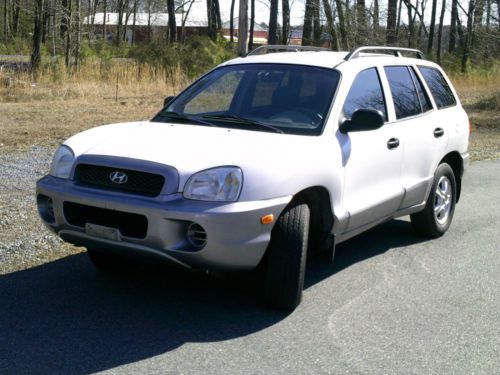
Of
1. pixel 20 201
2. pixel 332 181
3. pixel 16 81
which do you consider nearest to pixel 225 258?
pixel 332 181

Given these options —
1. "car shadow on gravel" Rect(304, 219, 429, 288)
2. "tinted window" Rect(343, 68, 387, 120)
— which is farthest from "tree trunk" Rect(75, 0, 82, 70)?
"tinted window" Rect(343, 68, 387, 120)

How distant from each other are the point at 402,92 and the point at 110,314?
3.29 metres

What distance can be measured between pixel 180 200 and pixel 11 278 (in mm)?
1777

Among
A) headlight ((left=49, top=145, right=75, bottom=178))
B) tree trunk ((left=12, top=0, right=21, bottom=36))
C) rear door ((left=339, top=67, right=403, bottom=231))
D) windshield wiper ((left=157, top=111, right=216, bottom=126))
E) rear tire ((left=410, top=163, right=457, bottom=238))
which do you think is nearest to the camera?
headlight ((left=49, top=145, right=75, bottom=178))

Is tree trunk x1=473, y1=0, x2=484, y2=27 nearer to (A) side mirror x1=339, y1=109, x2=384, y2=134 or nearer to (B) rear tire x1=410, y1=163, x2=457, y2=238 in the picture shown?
(B) rear tire x1=410, y1=163, x2=457, y2=238

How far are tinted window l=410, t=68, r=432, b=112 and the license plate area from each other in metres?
3.39

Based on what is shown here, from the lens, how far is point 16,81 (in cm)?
1778

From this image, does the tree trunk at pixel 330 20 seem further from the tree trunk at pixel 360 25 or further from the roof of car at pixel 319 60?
the roof of car at pixel 319 60

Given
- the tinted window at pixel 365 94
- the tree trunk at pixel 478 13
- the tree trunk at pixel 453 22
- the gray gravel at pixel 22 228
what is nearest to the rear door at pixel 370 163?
the tinted window at pixel 365 94

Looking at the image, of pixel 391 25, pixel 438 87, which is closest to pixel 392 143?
pixel 438 87

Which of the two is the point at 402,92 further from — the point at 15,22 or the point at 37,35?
the point at 15,22

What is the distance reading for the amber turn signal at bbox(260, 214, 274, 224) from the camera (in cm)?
443

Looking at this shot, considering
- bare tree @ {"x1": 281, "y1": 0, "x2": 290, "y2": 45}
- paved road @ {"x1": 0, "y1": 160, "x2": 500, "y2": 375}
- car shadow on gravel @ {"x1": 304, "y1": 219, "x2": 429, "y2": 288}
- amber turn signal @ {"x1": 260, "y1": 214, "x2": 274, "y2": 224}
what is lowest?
paved road @ {"x1": 0, "y1": 160, "x2": 500, "y2": 375}

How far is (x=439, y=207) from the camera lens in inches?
273
